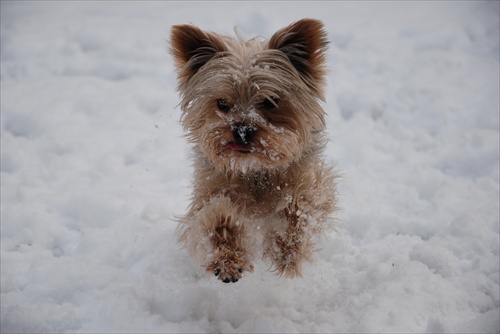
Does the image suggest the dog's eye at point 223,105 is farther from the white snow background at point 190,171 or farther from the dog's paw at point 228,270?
the white snow background at point 190,171

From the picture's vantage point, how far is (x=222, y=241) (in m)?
2.81

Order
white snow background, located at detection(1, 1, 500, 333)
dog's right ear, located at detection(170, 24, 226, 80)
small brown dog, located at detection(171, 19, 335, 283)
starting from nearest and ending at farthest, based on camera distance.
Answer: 1. small brown dog, located at detection(171, 19, 335, 283)
2. white snow background, located at detection(1, 1, 500, 333)
3. dog's right ear, located at detection(170, 24, 226, 80)

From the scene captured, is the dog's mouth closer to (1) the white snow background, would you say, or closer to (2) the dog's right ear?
(2) the dog's right ear

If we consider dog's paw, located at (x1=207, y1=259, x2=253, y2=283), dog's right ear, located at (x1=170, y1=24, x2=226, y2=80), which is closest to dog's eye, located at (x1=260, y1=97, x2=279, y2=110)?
dog's right ear, located at (x1=170, y1=24, x2=226, y2=80)

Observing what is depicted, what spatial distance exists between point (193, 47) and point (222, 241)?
130 cm

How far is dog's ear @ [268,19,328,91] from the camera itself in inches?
118

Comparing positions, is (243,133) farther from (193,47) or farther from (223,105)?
(193,47)

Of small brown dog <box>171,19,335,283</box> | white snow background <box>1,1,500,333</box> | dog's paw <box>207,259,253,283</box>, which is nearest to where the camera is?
dog's paw <box>207,259,253,283</box>

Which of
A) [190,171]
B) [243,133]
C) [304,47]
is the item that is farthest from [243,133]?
[190,171]

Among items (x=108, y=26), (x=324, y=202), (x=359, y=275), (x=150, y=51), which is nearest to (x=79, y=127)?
(x=150, y=51)

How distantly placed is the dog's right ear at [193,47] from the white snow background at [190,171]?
1366 mm

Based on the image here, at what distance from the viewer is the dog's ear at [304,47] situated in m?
3.00

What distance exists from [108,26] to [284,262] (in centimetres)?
584

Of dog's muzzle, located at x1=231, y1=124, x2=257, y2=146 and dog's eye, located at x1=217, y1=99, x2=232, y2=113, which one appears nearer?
dog's muzzle, located at x1=231, y1=124, x2=257, y2=146
